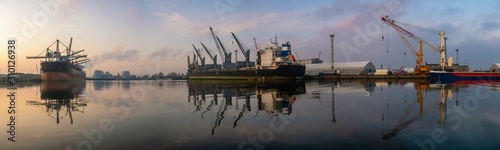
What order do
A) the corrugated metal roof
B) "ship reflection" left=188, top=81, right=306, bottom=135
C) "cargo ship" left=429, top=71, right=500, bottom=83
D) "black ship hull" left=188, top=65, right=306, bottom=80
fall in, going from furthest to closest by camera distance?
the corrugated metal roof, "cargo ship" left=429, top=71, right=500, bottom=83, "black ship hull" left=188, top=65, right=306, bottom=80, "ship reflection" left=188, top=81, right=306, bottom=135

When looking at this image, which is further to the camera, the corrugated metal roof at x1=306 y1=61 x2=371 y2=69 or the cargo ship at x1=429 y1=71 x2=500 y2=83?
the corrugated metal roof at x1=306 y1=61 x2=371 y2=69

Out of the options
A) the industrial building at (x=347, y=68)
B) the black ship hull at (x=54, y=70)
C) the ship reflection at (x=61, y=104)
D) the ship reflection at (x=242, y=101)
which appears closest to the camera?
the ship reflection at (x=242, y=101)

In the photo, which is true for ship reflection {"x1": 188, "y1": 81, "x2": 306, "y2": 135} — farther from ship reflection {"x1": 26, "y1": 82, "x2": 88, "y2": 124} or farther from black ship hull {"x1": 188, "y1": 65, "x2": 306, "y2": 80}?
black ship hull {"x1": 188, "y1": 65, "x2": 306, "y2": 80}

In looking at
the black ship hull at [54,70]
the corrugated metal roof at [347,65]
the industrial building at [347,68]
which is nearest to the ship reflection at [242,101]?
the industrial building at [347,68]

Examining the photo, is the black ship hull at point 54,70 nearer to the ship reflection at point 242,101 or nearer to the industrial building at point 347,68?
the industrial building at point 347,68

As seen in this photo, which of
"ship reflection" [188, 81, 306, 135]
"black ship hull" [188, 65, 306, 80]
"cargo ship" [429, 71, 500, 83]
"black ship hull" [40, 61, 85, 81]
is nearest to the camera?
"ship reflection" [188, 81, 306, 135]

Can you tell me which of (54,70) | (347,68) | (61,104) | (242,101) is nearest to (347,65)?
(347,68)

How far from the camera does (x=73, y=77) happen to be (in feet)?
486

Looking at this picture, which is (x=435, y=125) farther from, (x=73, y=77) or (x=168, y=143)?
(x=73, y=77)

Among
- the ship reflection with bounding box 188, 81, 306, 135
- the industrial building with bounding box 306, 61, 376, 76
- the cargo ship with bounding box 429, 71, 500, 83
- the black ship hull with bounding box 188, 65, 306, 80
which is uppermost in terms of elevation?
the industrial building with bounding box 306, 61, 376, 76

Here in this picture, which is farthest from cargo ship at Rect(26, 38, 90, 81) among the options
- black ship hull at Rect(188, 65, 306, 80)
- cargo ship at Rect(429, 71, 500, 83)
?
cargo ship at Rect(429, 71, 500, 83)

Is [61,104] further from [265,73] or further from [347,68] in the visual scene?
[347,68]

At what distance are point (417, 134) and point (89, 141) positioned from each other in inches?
476

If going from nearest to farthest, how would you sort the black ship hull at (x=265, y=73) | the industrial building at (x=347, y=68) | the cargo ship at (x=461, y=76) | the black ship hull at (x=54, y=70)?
the black ship hull at (x=265, y=73), the cargo ship at (x=461, y=76), the black ship hull at (x=54, y=70), the industrial building at (x=347, y=68)
